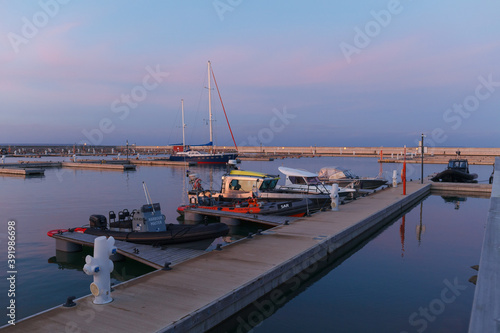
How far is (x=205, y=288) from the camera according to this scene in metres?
7.64

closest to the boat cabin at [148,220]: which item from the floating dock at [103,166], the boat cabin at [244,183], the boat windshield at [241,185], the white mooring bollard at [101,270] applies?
the white mooring bollard at [101,270]

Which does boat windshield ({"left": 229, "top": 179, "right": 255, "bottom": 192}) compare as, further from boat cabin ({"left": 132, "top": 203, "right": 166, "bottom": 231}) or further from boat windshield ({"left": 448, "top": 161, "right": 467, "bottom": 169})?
boat windshield ({"left": 448, "top": 161, "right": 467, "bottom": 169})

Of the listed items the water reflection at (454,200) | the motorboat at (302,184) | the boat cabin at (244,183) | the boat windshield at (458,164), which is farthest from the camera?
the boat windshield at (458,164)

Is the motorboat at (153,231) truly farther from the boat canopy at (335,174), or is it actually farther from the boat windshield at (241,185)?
the boat canopy at (335,174)

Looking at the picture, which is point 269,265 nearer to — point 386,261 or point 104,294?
point 104,294

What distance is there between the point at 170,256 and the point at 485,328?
7.49 meters

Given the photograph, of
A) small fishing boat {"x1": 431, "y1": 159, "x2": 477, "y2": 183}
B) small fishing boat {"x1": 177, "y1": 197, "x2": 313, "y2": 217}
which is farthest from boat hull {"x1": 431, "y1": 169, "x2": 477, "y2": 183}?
small fishing boat {"x1": 177, "y1": 197, "x2": 313, "y2": 217}

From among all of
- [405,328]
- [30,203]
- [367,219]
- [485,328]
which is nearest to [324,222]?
[367,219]

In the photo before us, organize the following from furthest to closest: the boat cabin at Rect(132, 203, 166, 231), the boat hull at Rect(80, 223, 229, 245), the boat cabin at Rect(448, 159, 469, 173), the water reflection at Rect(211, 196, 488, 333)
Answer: the boat cabin at Rect(448, 159, 469, 173), the boat cabin at Rect(132, 203, 166, 231), the boat hull at Rect(80, 223, 229, 245), the water reflection at Rect(211, 196, 488, 333)

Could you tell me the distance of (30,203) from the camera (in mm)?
24781

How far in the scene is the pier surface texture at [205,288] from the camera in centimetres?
607

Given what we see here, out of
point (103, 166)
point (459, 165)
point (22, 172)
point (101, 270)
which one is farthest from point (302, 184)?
point (103, 166)

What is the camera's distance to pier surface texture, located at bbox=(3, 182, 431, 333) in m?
6.07

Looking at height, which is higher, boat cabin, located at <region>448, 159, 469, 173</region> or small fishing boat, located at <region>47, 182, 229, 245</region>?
boat cabin, located at <region>448, 159, 469, 173</region>
